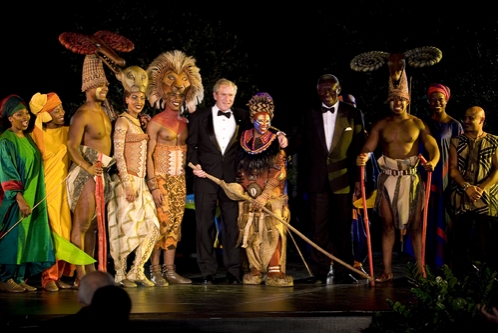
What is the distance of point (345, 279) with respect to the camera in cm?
952

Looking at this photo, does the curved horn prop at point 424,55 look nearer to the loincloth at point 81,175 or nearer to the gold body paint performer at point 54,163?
the loincloth at point 81,175

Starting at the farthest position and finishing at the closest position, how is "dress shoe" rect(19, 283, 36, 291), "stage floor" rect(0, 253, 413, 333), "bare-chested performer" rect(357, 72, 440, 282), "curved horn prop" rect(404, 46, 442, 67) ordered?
"curved horn prop" rect(404, 46, 442, 67), "bare-chested performer" rect(357, 72, 440, 282), "dress shoe" rect(19, 283, 36, 291), "stage floor" rect(0, 253, 413, 333)

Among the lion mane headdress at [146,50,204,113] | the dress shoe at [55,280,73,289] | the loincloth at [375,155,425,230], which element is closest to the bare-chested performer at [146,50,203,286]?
the lion mane headdress at [146,50,204,113]

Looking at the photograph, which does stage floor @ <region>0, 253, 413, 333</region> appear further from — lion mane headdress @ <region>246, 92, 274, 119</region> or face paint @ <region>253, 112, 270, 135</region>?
lion mane headdress @ <region>246, 92, 274, 119</region>

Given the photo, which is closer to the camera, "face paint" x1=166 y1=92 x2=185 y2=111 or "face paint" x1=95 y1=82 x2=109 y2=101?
"face paint" x1=95 y1=82 x2=109 y2=101

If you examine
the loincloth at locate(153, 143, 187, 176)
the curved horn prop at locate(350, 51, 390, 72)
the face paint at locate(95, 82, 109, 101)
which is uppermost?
A: the curved horn prop at locate(350, 51, 390, 72)

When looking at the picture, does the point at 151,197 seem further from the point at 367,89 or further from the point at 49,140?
the point at 367,89

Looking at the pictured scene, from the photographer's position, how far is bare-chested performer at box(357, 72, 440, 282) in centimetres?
935

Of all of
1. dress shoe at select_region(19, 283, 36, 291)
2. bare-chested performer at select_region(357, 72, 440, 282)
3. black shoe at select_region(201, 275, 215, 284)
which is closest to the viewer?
dress shoe at select_region(19, 283, 36, 291)

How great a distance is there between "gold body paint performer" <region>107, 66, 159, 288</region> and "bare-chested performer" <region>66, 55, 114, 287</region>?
130 millimetres

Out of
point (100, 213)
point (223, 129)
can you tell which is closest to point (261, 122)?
point (223, 129)

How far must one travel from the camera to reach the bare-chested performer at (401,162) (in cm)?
935

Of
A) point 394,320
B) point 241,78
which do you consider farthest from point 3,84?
point 394,320

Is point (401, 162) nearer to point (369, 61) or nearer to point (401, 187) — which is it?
point (401, 187)
